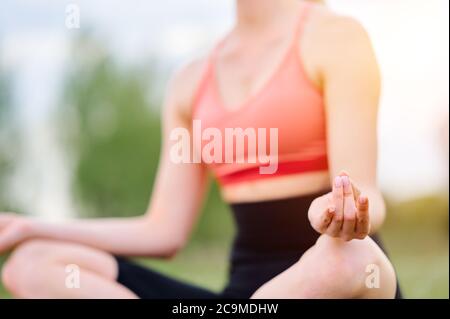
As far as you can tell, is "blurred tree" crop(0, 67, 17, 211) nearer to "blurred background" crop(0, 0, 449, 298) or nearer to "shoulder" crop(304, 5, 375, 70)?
"blurred background" crop(0, 0, 449, 298)

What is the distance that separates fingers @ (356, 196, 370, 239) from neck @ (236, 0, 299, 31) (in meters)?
0.40

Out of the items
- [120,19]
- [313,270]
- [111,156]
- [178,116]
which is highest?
[120,19]

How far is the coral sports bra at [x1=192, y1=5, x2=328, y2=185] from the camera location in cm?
104

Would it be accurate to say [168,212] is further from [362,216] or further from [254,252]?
[362,216]

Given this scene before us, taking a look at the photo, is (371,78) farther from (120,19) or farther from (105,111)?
(105,111)

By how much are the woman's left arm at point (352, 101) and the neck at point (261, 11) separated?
3.0 inches

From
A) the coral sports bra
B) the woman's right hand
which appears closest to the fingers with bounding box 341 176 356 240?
the coral sports bra

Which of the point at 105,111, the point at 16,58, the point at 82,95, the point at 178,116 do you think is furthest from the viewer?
the point at 105,111

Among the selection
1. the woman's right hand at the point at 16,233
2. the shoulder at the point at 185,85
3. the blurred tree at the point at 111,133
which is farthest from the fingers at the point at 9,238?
the blurred tree at the point at 111,133

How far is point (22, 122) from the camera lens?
1534 millimetres

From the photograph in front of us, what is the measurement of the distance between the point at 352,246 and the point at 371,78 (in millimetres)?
271

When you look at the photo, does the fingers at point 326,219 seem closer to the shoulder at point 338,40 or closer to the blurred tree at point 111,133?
the shoulder at point 338,40

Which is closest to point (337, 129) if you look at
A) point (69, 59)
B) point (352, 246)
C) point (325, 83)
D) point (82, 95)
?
point (325, 83)

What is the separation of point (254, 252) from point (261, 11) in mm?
330
